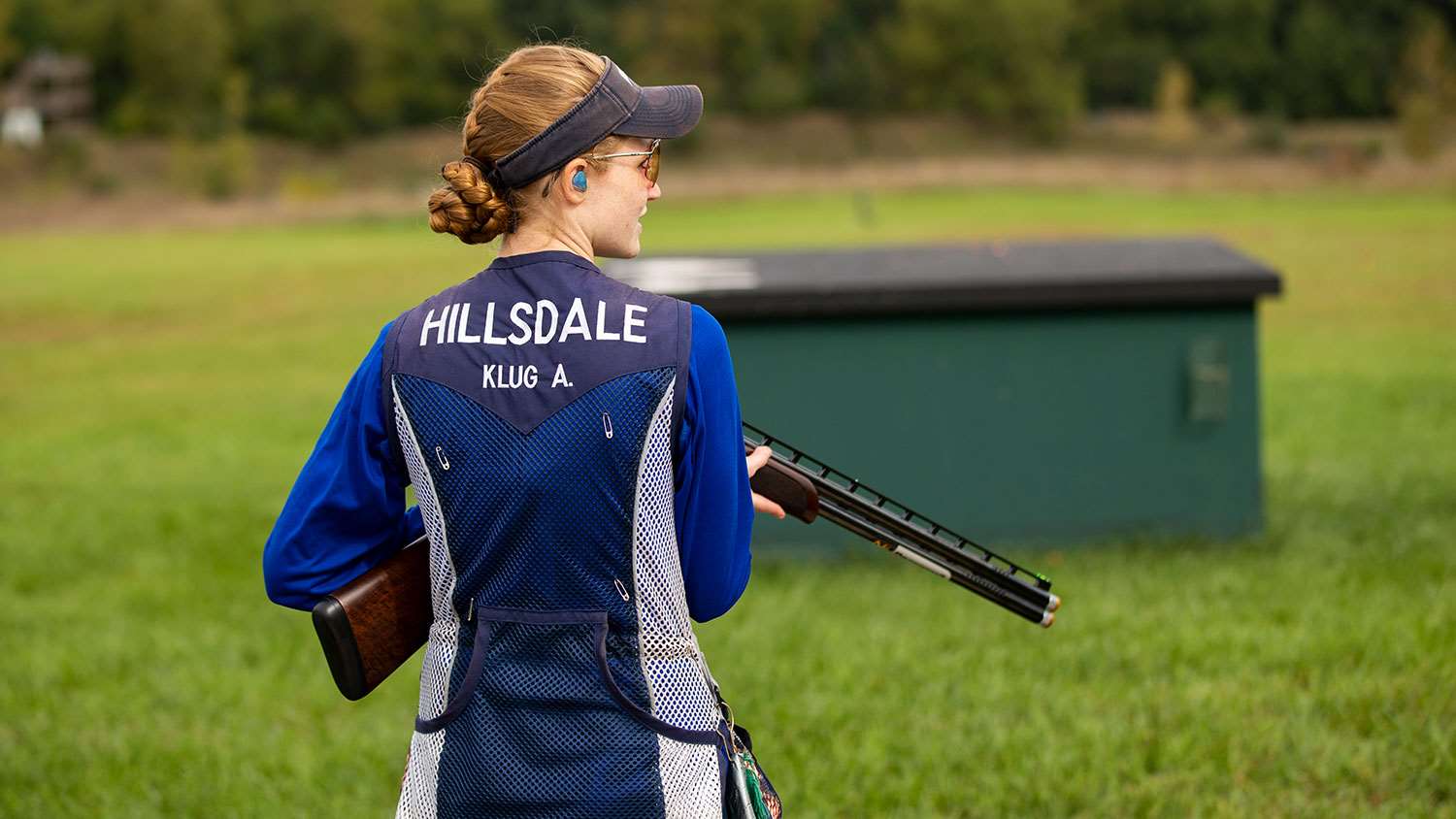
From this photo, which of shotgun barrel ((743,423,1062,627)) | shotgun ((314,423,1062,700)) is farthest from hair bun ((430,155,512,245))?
shotgun barrel ((743,423,1062,627))

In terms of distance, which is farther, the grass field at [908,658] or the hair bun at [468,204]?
the grass field at [908,658]

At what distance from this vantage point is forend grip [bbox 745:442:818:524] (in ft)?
10.0

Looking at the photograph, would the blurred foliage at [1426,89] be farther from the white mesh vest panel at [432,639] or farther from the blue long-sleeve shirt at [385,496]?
the white mesh vest panel at [432,639]

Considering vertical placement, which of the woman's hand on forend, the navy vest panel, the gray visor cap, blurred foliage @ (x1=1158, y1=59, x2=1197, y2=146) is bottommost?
blurred foliage @ (x1=1158, y1=59, x2=1197, y2=146)

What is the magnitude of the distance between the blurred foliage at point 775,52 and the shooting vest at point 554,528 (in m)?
89.3

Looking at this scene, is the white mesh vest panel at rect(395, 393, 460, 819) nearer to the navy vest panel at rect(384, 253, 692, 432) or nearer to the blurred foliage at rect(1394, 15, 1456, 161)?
the navy vest panel at rect(384, 253, 692, 432)

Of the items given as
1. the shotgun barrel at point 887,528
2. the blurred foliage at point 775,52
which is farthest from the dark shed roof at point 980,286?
the blurred foliage at point 775,52

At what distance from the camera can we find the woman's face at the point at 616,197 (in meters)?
2.61

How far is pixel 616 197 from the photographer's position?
262 centimetres

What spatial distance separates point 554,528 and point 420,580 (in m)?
0.43

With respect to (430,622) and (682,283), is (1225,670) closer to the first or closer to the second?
(682,283)

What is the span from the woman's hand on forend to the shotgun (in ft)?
0.10

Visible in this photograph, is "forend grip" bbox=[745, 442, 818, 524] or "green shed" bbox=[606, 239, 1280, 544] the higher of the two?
"forend grip" bbox=[745, 442, 818, 524]

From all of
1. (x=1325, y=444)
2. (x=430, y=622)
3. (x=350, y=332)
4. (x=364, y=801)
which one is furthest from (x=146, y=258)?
(x=430, y=622)
